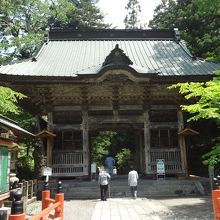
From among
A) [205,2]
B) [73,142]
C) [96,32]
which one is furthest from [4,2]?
[205,2]

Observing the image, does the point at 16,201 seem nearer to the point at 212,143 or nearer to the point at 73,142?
the point at 73,142

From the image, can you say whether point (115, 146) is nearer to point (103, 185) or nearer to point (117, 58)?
point (117, 58)

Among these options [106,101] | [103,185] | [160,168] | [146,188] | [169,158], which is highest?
[106,101]

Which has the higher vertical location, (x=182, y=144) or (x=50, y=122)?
(x=50, y=122)

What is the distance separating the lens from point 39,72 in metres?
16.1

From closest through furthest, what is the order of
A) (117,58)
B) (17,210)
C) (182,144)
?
(17,210)
(117,58)
(182,144)

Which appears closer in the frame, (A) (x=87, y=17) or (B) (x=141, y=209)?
(B) (x=141, y=209)

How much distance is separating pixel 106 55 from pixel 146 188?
9.30 metres

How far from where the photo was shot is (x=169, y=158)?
51.5ft

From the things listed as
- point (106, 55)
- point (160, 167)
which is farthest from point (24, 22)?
point (160, 167)

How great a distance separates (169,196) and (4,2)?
18644mm

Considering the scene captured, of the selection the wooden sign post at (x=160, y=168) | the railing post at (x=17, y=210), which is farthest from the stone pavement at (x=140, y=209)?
the railing post at (x=17, y=210)

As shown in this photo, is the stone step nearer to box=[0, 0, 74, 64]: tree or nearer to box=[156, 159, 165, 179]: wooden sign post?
box=[156, 159, 165, 179]: wooden sign post

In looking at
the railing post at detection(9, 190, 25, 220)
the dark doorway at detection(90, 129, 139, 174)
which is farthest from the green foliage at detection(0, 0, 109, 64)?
the railing post at detection(9, 190, 25, 220)
